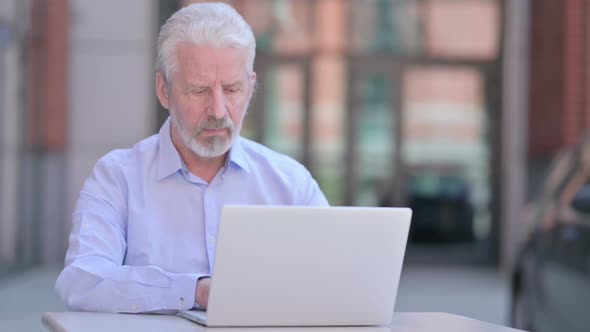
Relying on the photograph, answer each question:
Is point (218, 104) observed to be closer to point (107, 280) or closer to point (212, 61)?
point (212, 61)

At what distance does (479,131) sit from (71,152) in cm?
506

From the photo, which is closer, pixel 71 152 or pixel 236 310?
pixel 236 310

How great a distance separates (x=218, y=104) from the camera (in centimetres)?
343

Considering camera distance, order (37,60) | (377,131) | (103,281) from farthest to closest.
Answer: (377,131), (37,60), (103,281)

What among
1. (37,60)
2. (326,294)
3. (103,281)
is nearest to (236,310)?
(326,294)

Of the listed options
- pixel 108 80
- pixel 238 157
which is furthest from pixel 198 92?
pixel 108 80

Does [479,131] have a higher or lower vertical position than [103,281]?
lower

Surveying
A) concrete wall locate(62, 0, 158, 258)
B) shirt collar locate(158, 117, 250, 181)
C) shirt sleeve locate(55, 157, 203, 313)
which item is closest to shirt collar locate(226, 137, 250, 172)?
shirt collar locate(158, 117, 250, 181)

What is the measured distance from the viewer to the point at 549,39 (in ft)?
47.5

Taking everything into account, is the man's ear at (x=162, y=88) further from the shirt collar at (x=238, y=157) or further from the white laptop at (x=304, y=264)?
the white laptop at (x=304, y=264)

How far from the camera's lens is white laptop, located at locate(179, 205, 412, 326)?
2.80 metres

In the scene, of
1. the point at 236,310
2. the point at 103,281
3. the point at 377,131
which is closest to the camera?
the point at 236,310

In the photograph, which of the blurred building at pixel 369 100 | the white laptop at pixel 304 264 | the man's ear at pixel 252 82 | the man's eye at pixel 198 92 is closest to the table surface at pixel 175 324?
the white laptop at pixel 304 264

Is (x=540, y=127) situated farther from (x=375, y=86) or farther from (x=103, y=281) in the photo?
(x=103, y=281)
